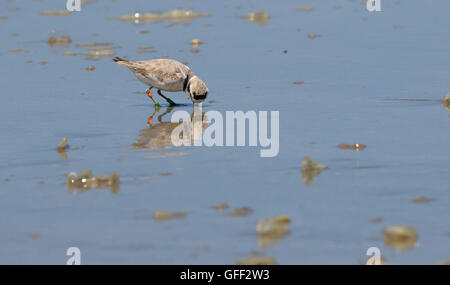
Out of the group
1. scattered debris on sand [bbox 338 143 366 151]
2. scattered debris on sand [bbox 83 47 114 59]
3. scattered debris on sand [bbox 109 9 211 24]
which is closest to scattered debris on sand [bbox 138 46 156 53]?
scattered debris on sand [bbox 83 47 114 59]

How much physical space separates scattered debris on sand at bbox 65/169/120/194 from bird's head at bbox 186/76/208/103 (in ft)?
11.4

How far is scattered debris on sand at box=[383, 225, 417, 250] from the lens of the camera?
22.0 ft

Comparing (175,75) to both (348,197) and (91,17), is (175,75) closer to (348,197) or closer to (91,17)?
(348,197)

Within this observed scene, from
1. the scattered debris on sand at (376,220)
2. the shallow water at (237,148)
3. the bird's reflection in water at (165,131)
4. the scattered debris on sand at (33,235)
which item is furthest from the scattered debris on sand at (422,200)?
the scattered debris on sand at (33,235)

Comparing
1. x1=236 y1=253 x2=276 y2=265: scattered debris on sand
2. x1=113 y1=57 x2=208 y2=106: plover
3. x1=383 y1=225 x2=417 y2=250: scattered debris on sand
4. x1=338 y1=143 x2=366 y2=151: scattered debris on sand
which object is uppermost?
x1=113 y1=57 x2=208 y2=106: plover

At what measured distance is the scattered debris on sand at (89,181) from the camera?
27.7ft

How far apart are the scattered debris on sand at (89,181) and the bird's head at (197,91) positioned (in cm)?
348

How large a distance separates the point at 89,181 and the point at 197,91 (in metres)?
3.59

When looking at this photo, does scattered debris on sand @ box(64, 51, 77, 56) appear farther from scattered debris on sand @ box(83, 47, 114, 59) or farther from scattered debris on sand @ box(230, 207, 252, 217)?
scattered debris on sand @ box(230, 207, 252, 217)

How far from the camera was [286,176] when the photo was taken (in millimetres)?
8680

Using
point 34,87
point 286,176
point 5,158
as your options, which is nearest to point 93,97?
point 34,87

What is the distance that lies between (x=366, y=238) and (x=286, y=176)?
193 cm

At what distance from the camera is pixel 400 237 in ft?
22.2

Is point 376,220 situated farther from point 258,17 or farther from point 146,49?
point 258,17
